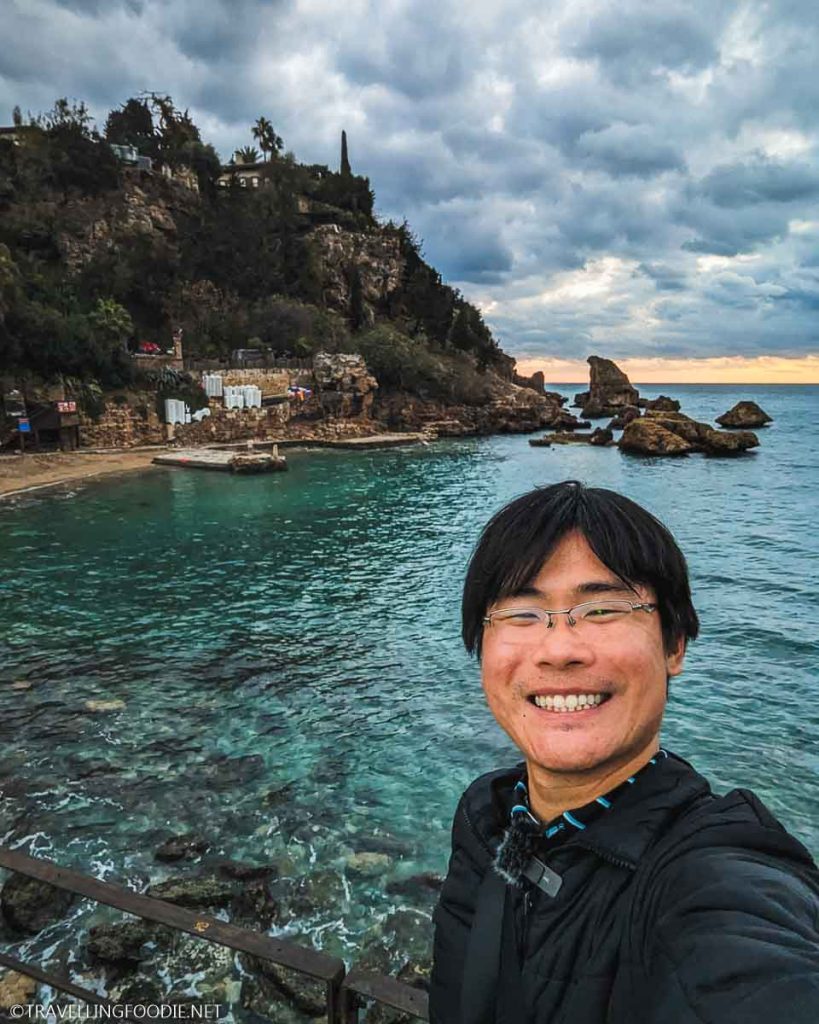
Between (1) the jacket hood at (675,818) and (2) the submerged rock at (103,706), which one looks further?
(2) the submerged rock at (103,706)

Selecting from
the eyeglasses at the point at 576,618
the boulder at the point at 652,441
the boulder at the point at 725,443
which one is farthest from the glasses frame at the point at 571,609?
the boulder at the point at 725,443

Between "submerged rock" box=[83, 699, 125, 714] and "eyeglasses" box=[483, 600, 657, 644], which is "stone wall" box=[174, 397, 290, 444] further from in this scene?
"eyeglasses" box=[483, 600, 657, 644]

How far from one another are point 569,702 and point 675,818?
0.34 meters

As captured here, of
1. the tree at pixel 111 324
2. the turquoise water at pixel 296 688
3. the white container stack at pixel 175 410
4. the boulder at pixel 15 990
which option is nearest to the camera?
the boulder at pixel 15 990

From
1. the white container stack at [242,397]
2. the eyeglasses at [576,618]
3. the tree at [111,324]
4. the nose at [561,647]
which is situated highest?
the tree at [111,324]

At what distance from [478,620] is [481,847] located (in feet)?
2.04

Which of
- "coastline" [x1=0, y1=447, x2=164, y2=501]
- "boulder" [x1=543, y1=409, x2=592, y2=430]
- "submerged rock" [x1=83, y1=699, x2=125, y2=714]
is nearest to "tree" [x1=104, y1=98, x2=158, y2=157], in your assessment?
"coastline" [x1=0, y1=447, x2=164, y2=501]

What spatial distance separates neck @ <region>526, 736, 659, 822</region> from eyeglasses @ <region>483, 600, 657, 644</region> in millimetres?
307

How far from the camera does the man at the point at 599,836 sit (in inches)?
40.8

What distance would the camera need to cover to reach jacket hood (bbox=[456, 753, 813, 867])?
3.83 ft

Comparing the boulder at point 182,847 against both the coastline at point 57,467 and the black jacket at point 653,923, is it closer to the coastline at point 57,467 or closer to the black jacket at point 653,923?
the black jacket at point 653,923

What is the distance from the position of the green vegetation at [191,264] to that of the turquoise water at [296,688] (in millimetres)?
26483

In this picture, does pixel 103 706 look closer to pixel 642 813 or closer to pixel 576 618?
pixel 576 618

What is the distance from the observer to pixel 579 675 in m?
A: 1.56
